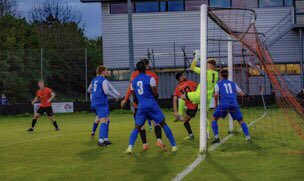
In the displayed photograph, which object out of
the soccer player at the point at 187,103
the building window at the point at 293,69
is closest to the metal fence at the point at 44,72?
the building window at the point at 293,69

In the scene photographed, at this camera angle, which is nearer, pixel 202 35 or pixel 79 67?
pixel 202 35

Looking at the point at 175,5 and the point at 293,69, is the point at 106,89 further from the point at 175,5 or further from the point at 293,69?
the point at 293,69

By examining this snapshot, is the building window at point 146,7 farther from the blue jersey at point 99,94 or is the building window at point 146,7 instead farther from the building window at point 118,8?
the blue jersey at point 99,94

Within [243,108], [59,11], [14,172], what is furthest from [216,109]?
[59,11]

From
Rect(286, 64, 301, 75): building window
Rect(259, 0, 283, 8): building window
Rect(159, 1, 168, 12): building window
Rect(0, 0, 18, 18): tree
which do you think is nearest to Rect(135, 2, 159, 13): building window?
Rect(159, 1, 168, 12): building window

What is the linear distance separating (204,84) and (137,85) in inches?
53.0

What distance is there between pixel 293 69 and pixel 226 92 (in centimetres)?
2775

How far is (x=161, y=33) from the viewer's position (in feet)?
129

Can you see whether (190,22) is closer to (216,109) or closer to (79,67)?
(79,67)

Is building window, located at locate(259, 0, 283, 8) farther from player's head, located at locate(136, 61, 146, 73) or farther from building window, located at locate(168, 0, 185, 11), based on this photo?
player's head, located at locate(136, 61, 146, 73)

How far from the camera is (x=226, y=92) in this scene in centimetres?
1261

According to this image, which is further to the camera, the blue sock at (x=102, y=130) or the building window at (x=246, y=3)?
the building window at (x=246, y=3)

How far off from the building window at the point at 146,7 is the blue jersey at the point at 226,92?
27.8 meters

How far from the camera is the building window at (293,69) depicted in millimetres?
38938
